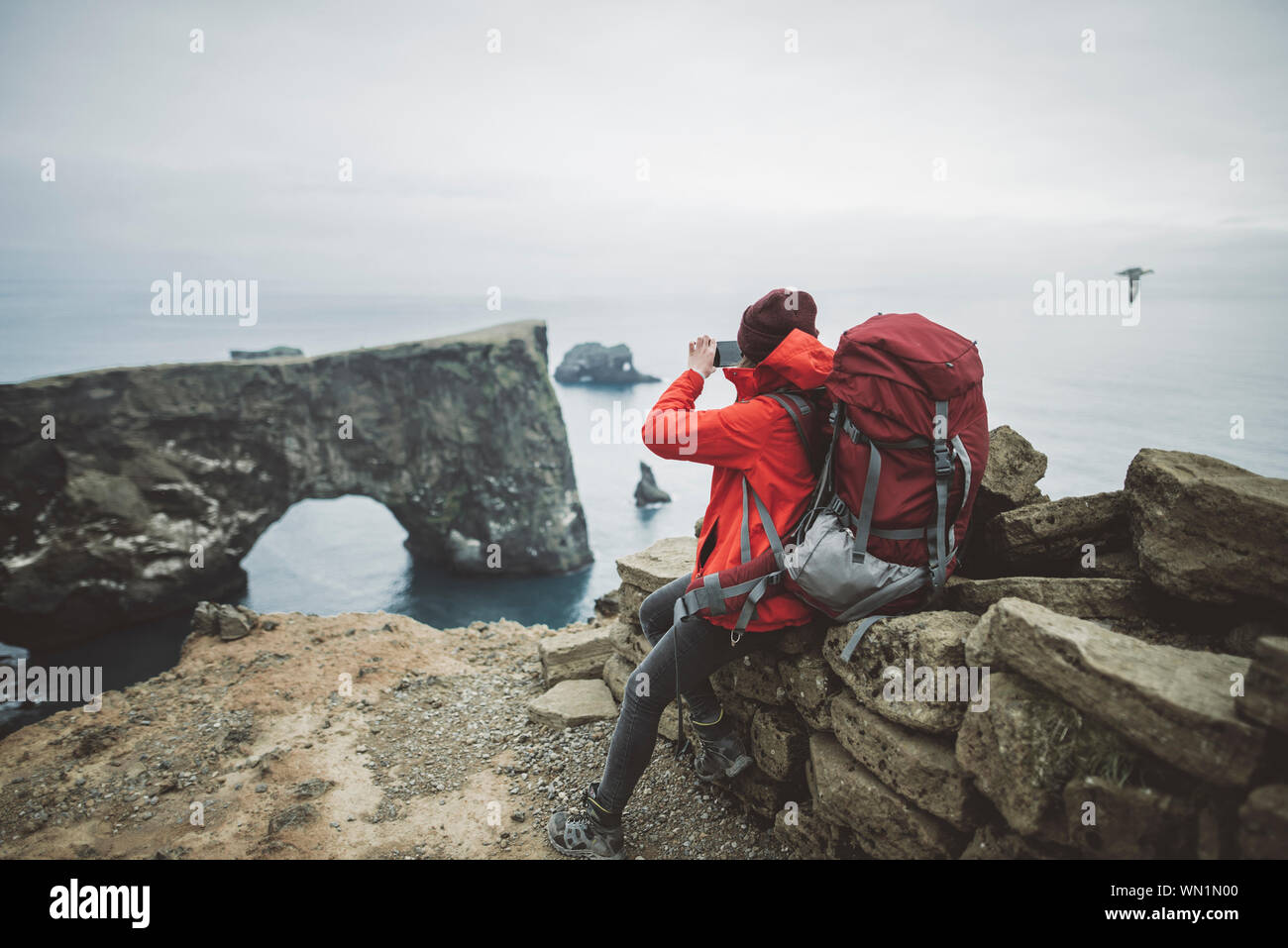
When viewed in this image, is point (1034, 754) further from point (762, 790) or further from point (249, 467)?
point (249, 467)

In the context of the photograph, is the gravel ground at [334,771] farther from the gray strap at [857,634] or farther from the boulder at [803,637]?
the gray strap at [857,634]

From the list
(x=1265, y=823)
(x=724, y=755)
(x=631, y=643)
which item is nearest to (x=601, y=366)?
(x=631, y=643)

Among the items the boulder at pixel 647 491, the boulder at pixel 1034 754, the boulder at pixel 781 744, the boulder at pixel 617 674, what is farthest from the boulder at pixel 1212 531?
the boulder at pixel 647 491

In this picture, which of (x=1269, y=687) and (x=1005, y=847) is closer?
(x=1269, y=687)

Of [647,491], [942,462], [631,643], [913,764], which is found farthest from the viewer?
[647,491]

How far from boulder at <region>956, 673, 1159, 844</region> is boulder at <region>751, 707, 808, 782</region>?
1.55 meters

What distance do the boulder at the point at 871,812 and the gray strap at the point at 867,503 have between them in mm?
1457

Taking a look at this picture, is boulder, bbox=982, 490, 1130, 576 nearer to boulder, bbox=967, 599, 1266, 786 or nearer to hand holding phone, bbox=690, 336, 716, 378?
boulder, bbox=967, 599, 1266, 786

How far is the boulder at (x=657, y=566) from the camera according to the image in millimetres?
6852

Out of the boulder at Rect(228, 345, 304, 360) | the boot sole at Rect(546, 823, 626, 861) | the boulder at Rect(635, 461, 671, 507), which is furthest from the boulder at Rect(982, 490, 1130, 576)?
the boulder at Rect(635, 461, 671, 507)

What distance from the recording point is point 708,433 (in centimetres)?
400

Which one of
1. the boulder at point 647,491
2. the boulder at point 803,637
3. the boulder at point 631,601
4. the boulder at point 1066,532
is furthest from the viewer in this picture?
the boulder at point 647,491

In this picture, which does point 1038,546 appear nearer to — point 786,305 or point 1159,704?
point 1159,704

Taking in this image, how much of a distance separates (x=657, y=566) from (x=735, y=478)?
2930 millimetres
